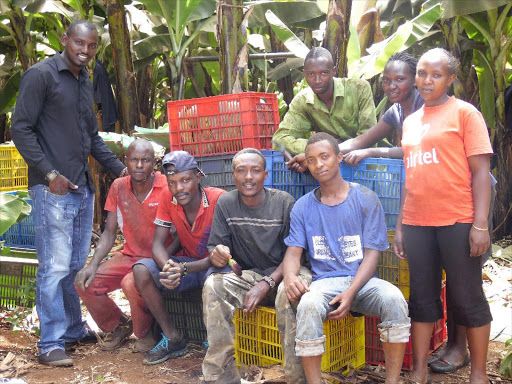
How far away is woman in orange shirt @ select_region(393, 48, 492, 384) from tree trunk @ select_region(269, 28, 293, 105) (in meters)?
6.03

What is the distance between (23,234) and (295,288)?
3394 mm

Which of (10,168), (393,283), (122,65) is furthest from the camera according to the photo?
(122,65)

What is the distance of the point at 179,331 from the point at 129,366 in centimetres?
47

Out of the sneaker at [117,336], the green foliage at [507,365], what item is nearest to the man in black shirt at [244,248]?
the sneaker at [117,336]

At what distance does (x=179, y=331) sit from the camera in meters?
4.79

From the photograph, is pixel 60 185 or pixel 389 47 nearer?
pixel 60 185

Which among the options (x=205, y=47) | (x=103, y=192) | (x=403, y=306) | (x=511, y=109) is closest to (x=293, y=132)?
(x=403, y=306)

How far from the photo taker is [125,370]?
4438mm

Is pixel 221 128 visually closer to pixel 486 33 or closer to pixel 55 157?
pixel 55 157

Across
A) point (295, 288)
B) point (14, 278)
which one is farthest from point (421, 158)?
point (14, 278)

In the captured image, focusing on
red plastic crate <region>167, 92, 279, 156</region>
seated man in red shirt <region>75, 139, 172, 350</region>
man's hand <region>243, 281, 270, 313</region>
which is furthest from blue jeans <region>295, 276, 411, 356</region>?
seated man in red shirt <region>75, 139, 172, 350</region>

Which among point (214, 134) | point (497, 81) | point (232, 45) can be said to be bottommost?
point (214, 134)

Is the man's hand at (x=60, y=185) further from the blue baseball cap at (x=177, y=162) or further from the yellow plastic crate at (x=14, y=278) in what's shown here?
the yellow plastic crate at (x=14, y=278)

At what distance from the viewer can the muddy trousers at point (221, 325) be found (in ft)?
12.6
